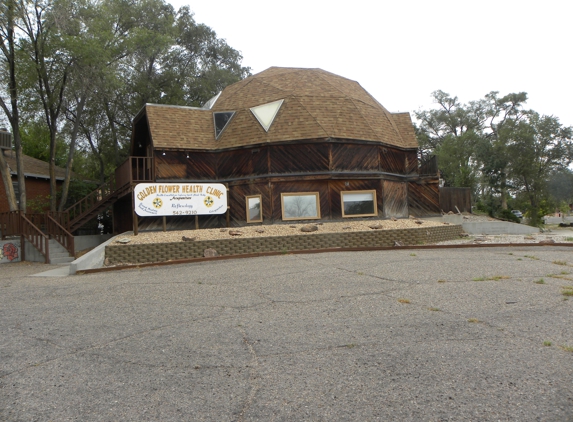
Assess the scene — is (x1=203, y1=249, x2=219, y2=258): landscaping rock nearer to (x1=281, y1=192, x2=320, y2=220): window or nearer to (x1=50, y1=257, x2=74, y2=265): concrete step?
(x1=281, y1=192, x2=320, y2=220): window

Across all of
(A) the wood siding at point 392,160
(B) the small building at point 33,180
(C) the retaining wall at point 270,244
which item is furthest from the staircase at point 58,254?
(A) the wood siding at point 392,160

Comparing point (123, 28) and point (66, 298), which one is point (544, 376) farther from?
point (123, 28)

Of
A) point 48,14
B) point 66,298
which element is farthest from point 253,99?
point 66,298

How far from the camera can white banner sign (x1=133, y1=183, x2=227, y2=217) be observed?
17.2 meters

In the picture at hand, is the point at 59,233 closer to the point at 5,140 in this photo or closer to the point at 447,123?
the point at 5,140

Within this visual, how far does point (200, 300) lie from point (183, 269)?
203 inches

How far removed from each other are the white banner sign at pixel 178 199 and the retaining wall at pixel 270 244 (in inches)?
98.1

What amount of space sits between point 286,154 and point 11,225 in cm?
1298

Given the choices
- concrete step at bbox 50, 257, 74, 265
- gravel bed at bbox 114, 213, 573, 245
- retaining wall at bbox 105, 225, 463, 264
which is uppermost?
gravel bed at bbox 114, 213, 573, 245

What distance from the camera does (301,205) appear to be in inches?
842

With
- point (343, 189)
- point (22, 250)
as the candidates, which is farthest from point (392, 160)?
point (22, 250)

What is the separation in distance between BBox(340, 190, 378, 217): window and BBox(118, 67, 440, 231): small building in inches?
1.9

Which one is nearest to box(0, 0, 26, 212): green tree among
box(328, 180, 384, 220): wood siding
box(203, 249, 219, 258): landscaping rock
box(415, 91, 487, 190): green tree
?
box(203, 249, 219, 258): landscaping rock

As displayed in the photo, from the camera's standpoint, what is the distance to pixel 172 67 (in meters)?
37.0
